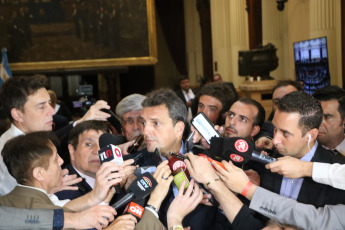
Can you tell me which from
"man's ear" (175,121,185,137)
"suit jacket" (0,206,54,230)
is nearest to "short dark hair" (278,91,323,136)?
"man's ear" (175,121,185,137)

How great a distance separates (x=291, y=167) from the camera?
84.8 inches

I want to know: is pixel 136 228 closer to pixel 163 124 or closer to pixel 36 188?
pixel 36 188

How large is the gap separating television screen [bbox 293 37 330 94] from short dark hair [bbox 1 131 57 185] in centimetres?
545

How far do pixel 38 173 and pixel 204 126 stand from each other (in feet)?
3.00

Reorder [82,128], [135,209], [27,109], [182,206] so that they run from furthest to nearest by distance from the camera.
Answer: [27,109]
[82,128]
[182,206]
[135,209]

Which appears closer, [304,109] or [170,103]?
[304,109]

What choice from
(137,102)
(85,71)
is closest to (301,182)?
(137,102)

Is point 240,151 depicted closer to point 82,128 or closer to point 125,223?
point 125,223

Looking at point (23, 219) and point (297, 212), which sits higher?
point (23, 219)

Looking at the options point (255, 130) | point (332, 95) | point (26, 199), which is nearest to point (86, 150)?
point (26, 199)

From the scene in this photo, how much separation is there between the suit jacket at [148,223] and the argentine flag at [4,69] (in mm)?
10676

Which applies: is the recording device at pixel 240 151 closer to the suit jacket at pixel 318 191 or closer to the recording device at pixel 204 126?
the recording device at pixel 204 126

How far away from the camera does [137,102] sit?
3.99 m

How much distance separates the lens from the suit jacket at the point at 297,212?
2119mm
